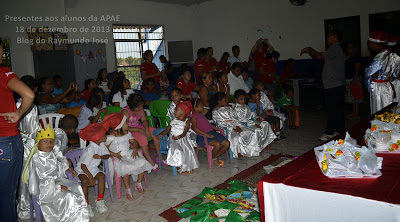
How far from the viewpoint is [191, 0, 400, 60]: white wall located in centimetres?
823

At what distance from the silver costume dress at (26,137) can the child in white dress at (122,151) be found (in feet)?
2.08

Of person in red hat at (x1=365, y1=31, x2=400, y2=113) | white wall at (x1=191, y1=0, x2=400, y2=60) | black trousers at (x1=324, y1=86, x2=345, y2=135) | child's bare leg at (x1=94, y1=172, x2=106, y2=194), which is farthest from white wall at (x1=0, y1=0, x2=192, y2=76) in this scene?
person in red hat at (x1=365, y1=31, x2=400, y2=113)

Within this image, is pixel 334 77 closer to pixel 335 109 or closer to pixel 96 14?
pixel 335 109

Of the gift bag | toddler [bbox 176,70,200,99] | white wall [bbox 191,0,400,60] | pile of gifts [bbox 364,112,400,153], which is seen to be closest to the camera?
pile of gifts [bbox 364,112,400,153]

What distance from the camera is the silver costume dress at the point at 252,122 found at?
468 cm

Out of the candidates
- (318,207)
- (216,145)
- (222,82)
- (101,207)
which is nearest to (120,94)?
(222,82)

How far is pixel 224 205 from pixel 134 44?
829cm

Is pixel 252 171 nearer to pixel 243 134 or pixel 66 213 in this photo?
pixel 243 134

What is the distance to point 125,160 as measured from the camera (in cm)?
333

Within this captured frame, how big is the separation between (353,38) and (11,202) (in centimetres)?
847

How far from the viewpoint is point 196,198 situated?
3.17 metres

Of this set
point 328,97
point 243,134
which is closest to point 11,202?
point 243,134

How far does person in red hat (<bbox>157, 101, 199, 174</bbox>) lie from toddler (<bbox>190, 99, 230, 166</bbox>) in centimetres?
18

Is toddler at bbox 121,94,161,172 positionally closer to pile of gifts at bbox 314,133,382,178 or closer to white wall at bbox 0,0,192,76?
pile of gifts at bbox 314,133,382,178
